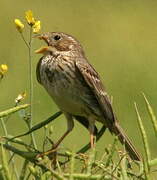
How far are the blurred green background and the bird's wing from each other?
3.61m

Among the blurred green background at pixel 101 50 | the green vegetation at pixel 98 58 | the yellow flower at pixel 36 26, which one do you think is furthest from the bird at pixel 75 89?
the blurred green background at pixel 101 50

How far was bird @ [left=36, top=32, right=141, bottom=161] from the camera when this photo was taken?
4.60 meters

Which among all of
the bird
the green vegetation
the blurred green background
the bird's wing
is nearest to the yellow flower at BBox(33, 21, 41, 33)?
the bird

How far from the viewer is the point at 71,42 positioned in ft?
17.2

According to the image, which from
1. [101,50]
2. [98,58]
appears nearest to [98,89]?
[98,58]

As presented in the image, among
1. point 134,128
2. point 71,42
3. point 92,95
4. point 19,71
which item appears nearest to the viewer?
point 92,95

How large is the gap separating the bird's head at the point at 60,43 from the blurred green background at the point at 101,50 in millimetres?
3310

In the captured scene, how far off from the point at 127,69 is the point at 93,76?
6988 mm

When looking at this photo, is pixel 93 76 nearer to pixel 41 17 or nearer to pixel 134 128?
pixel 134 128

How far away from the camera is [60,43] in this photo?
5.12m

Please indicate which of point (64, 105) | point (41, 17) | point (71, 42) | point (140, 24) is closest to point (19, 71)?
point (41, 17)

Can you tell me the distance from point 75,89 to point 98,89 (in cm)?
15

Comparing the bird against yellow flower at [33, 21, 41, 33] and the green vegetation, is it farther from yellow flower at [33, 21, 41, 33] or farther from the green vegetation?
the green vegetation

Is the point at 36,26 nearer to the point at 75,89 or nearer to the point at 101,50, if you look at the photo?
the point at 75,89
